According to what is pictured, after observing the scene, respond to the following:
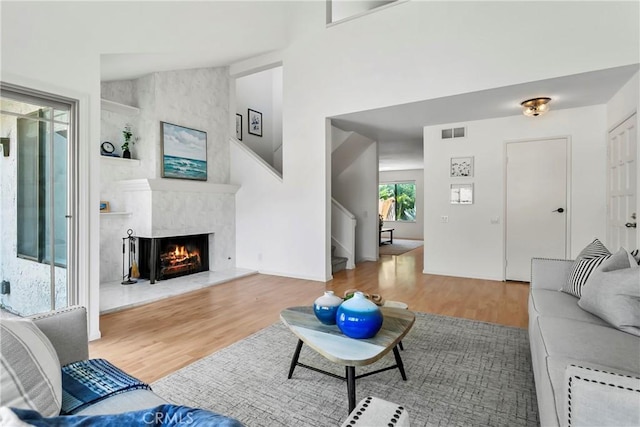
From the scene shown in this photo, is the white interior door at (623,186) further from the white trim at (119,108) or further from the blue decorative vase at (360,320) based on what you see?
the white trim at (119,108)

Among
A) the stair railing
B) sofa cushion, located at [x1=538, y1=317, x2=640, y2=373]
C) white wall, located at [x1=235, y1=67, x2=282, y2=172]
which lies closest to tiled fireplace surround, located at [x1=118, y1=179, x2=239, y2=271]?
the stair railing

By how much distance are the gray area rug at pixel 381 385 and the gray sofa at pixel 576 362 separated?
342 mm

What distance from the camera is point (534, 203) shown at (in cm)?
494

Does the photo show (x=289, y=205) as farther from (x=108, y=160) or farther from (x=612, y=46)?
(x=612, y=46)

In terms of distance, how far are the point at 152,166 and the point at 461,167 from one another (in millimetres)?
4784

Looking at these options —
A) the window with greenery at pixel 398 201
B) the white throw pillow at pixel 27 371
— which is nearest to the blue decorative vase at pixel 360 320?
the white throw pillow at pixel 27 371

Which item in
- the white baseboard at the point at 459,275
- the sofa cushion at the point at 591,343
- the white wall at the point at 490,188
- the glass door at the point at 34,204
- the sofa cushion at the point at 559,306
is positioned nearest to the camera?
the sofa cushion at the point at 591,343

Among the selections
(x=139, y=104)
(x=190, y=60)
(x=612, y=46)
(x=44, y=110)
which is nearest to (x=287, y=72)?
(x=190, y=60)

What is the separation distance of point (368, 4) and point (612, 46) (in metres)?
3.78

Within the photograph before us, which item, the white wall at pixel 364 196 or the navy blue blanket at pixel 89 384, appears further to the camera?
the white wall at pixel 364 196

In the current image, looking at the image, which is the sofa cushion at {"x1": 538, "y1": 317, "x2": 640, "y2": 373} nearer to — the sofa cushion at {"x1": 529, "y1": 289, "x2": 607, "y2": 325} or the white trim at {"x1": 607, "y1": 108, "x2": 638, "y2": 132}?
the sofa cushion at {"x1": 529, "y1": 289, "x2": 607, "y2": 325}

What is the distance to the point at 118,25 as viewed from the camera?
125 inches

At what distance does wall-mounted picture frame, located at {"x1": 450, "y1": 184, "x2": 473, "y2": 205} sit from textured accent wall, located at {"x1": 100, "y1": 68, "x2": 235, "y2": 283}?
4.00 m

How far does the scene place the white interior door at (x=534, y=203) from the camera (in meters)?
4.77
